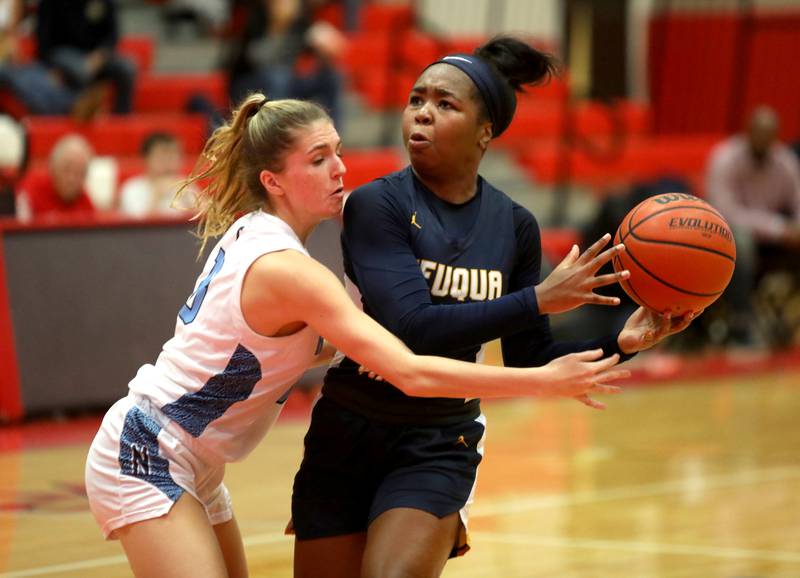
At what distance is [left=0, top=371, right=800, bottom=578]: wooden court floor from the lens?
16.2 feet

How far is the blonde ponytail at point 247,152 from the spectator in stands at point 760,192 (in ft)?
27.8

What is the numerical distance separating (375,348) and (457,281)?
447 mm

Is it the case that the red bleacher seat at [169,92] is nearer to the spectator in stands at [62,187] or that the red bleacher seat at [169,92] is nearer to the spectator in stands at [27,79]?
the spectator in stands at [27,79]

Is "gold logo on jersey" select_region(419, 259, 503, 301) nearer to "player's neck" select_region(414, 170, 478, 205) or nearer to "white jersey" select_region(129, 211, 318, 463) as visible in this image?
"player's neck" select_region(414, 170, 478, 205)

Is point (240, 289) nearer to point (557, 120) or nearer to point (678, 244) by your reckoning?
point (678, 244)

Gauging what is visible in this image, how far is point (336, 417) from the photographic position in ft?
12.3

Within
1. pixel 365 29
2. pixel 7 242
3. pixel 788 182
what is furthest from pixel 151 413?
pixel 365 29

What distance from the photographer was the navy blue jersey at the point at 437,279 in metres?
3.44

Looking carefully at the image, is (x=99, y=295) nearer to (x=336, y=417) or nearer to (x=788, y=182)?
(x=336, y=417)

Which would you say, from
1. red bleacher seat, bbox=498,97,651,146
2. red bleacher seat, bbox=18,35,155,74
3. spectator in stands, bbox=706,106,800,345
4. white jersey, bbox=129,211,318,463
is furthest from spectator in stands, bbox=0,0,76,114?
white jersey, bbox=129,211,318,463

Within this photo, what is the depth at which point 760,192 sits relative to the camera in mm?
11820

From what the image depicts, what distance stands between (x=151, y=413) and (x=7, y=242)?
14.2 ft

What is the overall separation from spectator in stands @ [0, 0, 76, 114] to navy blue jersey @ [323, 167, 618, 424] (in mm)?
7156

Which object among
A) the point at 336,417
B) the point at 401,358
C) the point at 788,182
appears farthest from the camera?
the point at 788,182
